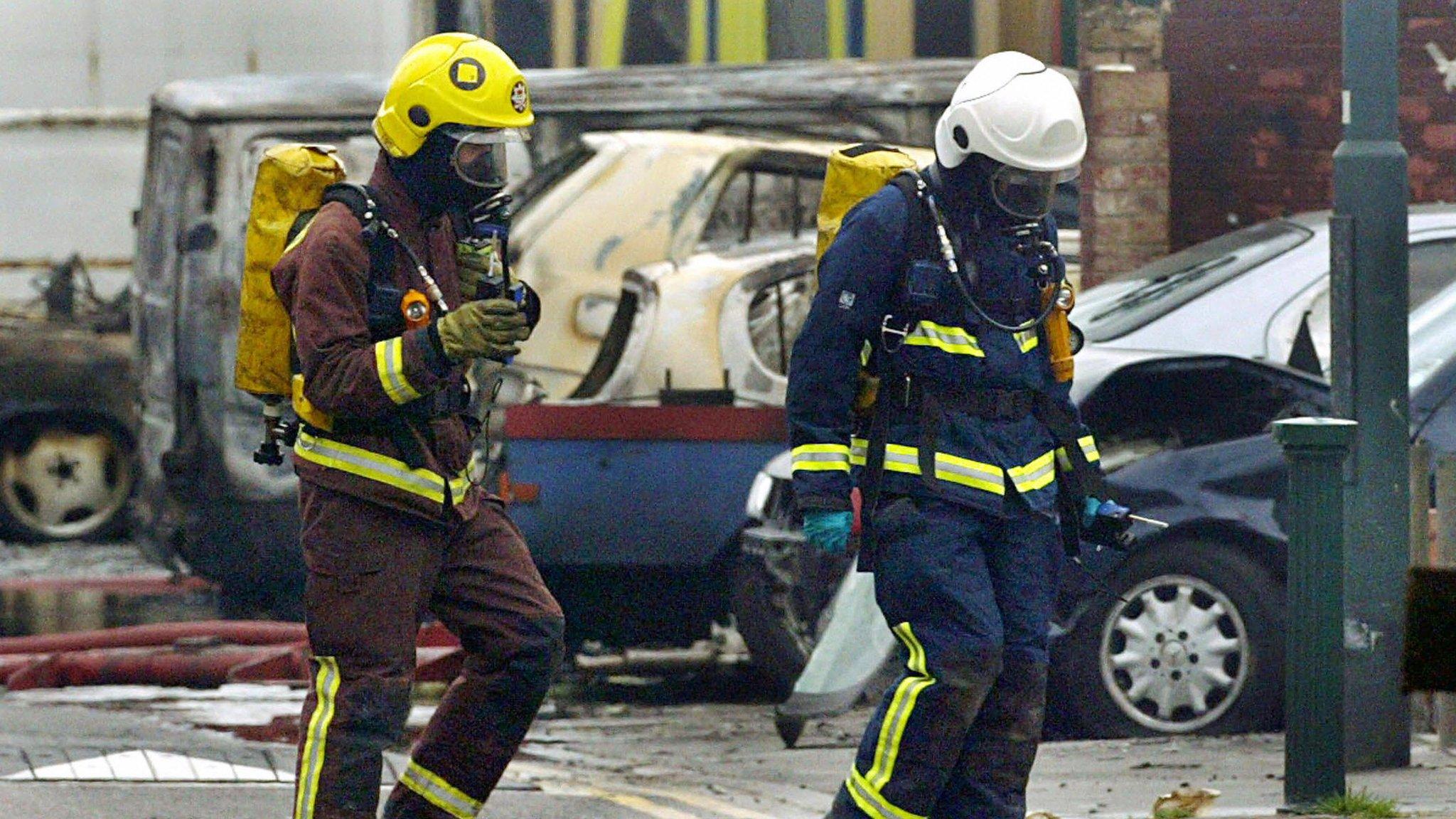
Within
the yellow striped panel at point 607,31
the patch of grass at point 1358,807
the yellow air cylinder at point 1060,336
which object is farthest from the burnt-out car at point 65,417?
the yellow air cylinder at point 1060,336

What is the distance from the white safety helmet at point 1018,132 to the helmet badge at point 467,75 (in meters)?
0.86

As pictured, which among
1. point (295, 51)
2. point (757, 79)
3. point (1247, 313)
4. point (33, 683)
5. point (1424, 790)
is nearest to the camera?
point (1424, 790)

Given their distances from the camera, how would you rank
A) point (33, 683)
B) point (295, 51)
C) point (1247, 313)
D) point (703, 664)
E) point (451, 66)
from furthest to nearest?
point (295, 51)
point (703, 664)
point (33, 683)
point (1247, 313)
point (451, 66)

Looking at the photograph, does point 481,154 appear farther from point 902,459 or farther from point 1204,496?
point 1204,496

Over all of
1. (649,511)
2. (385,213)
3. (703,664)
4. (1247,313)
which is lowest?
(703,664)

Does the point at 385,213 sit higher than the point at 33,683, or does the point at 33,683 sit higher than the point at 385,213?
the point at 385,213

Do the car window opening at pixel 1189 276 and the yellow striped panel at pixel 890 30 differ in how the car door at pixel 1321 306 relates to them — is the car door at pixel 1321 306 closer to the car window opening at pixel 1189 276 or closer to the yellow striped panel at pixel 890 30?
the car window opening at pixel 1189 276

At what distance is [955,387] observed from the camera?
5121mm

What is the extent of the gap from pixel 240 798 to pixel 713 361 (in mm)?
3300

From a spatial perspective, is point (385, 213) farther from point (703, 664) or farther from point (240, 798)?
point (703, 664)

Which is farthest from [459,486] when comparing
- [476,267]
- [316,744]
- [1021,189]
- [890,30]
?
[890,30]

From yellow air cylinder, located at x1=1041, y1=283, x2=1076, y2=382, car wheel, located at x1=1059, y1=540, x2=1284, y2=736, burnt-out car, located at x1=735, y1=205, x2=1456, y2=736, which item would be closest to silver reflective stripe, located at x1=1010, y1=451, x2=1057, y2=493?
yellow air cylinder, located at x1=1041, y1=283, x2=1076, y2=382

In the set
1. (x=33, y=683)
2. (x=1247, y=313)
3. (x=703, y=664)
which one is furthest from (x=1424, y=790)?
(x=33, y=683)

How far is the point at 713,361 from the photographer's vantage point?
927cm
